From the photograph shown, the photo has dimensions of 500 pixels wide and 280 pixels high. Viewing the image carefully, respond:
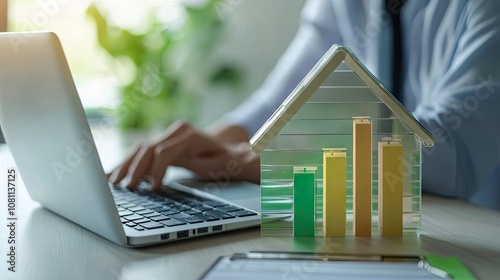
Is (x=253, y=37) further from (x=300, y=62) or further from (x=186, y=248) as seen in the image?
(x=186, y=248)

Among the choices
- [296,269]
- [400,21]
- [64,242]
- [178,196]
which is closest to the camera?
[296,269]

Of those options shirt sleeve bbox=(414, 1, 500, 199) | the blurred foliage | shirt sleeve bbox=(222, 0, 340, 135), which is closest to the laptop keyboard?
shirt sleeve bbox=(414, 1, 500, 199)

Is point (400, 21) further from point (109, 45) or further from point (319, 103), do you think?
point (109, 45)

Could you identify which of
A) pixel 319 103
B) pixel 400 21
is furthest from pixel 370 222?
pixel 400 21

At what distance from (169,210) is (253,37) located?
2.12 meters

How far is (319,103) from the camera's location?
2.39 feet

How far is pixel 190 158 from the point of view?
1128mm

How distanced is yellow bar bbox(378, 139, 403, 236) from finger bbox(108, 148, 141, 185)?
1.57ft

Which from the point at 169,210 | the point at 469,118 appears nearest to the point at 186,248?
the point at 169,210

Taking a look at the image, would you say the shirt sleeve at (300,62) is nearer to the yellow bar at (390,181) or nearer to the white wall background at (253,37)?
the yellow bar at (390,181)

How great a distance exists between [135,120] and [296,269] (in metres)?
2.28

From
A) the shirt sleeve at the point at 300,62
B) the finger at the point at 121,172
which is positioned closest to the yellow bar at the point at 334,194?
the finger at the point at 121,172

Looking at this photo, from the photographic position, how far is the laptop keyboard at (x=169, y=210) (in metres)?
0.75

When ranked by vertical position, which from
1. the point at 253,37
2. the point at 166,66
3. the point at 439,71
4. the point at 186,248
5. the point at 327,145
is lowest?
the point at 186,248
